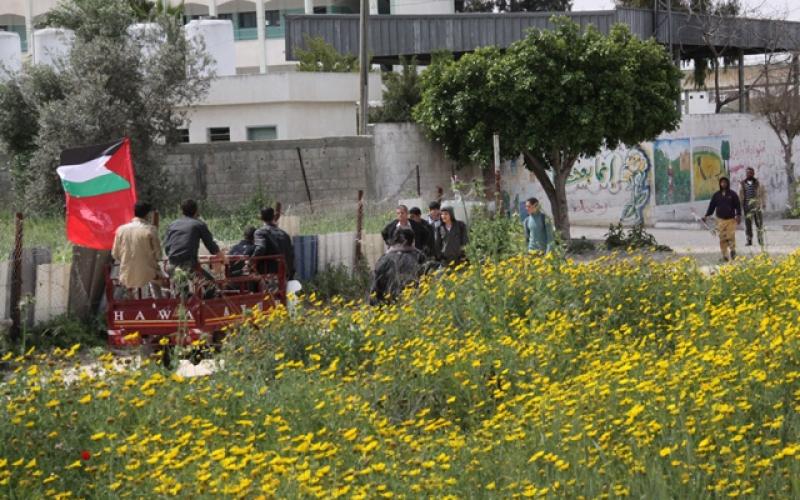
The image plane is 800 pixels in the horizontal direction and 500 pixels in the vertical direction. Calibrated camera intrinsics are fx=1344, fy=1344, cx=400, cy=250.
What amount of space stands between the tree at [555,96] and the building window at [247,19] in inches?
1377

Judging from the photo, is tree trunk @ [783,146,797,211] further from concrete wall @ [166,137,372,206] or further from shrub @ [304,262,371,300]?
shrub @ [304,262,371,300]

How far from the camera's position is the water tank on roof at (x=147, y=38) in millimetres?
27058

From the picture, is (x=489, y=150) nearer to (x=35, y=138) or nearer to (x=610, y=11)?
(x=35, y=138)

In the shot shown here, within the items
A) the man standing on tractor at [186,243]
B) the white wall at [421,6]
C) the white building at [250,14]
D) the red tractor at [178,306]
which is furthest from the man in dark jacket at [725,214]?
the white building at [250,14]

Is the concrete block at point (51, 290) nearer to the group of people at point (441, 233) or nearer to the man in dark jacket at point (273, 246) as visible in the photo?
the man in dark jacket at point (273, 246)

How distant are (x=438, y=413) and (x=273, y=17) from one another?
55.3m

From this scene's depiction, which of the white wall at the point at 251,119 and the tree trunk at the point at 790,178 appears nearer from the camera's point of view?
the white wall at the point at 251,119

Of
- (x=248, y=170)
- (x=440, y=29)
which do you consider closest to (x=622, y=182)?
(x=440, y=29)

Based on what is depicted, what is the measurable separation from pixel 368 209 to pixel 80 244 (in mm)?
8857

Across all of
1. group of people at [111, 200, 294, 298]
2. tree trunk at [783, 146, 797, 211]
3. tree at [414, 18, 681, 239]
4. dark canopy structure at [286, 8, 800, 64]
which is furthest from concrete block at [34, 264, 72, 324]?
tree trunk at [783, 146, 797, 211]

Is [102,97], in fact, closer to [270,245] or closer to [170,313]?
[270,245]

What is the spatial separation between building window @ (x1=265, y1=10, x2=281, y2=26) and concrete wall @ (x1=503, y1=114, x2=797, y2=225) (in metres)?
26.2

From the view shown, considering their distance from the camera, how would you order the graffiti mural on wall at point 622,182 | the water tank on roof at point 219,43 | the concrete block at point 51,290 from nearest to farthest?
the concrete block at point 51,290
the water tank on roof at point 219,43
the graffiti mural on wall at point 622,182

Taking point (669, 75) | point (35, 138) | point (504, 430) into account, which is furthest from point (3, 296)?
point (669, 75)
